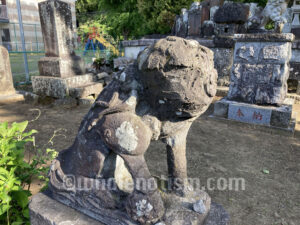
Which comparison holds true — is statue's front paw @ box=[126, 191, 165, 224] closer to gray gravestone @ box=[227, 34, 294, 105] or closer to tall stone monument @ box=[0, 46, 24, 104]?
gray gravestone @ box=[227, 34, 294, 105]

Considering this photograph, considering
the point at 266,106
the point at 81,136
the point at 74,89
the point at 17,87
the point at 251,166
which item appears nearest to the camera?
the point at 81,136

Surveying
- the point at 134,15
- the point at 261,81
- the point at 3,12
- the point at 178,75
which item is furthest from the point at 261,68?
the point at 3,12

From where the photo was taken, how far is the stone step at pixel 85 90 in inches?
209

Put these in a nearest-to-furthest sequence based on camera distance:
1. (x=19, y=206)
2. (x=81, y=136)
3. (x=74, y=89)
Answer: (x=81, y=136), (x=19, y=206), (x=74, y=89)

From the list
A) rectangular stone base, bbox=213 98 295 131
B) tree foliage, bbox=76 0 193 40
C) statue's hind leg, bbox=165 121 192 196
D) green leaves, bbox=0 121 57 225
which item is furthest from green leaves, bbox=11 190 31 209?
tree foliage, bbox=76 0 193 40

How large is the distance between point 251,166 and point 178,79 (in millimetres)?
2256

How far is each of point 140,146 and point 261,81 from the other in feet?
11.9

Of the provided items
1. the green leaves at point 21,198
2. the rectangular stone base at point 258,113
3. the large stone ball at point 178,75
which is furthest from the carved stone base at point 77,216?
the rectangular stone base at point 258,113

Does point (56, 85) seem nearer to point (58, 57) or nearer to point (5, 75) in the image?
point (58, 57)

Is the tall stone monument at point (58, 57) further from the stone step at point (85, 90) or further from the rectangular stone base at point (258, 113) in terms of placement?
the rectangular stone base at point (258, 113)

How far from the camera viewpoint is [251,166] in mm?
2881

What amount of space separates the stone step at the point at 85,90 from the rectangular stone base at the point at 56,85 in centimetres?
10

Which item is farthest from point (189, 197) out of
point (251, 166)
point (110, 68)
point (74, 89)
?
point (110, 68)

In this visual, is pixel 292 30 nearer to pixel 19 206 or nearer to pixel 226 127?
pixel 226 127
